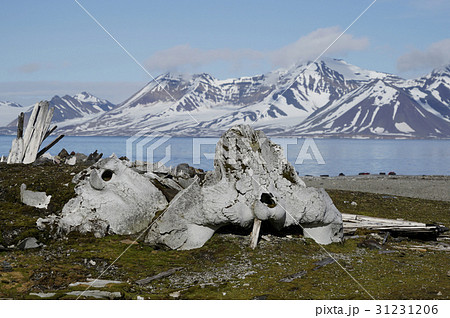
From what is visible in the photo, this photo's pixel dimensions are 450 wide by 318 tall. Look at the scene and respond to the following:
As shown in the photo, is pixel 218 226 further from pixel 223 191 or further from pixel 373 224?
pixel 373 224

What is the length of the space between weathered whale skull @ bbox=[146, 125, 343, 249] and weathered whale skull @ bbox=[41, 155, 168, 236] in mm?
1536

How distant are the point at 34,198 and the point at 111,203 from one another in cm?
348

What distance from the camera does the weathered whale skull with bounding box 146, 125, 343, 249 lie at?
50.5ft

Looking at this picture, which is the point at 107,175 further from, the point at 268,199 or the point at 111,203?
the point at 268,199

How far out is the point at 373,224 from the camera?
1842 cm

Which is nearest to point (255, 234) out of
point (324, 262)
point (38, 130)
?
point (324, 262)

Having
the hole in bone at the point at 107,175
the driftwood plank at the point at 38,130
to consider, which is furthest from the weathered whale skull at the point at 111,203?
the driftwood plank at the point at 38,130

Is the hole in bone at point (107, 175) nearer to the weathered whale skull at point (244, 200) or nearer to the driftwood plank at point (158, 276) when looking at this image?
the weathered whale skull at point (244, 200)

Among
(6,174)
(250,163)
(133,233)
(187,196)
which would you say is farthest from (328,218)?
(6,174)

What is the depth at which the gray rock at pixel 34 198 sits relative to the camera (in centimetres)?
1798

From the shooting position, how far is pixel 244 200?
15.8 m

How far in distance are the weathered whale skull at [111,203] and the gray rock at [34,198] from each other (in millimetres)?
1437

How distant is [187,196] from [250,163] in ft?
8.04

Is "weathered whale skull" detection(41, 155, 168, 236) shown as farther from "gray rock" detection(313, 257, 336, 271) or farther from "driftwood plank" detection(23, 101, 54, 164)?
"driftwood plank" detection(23, 101, 54, 164)
